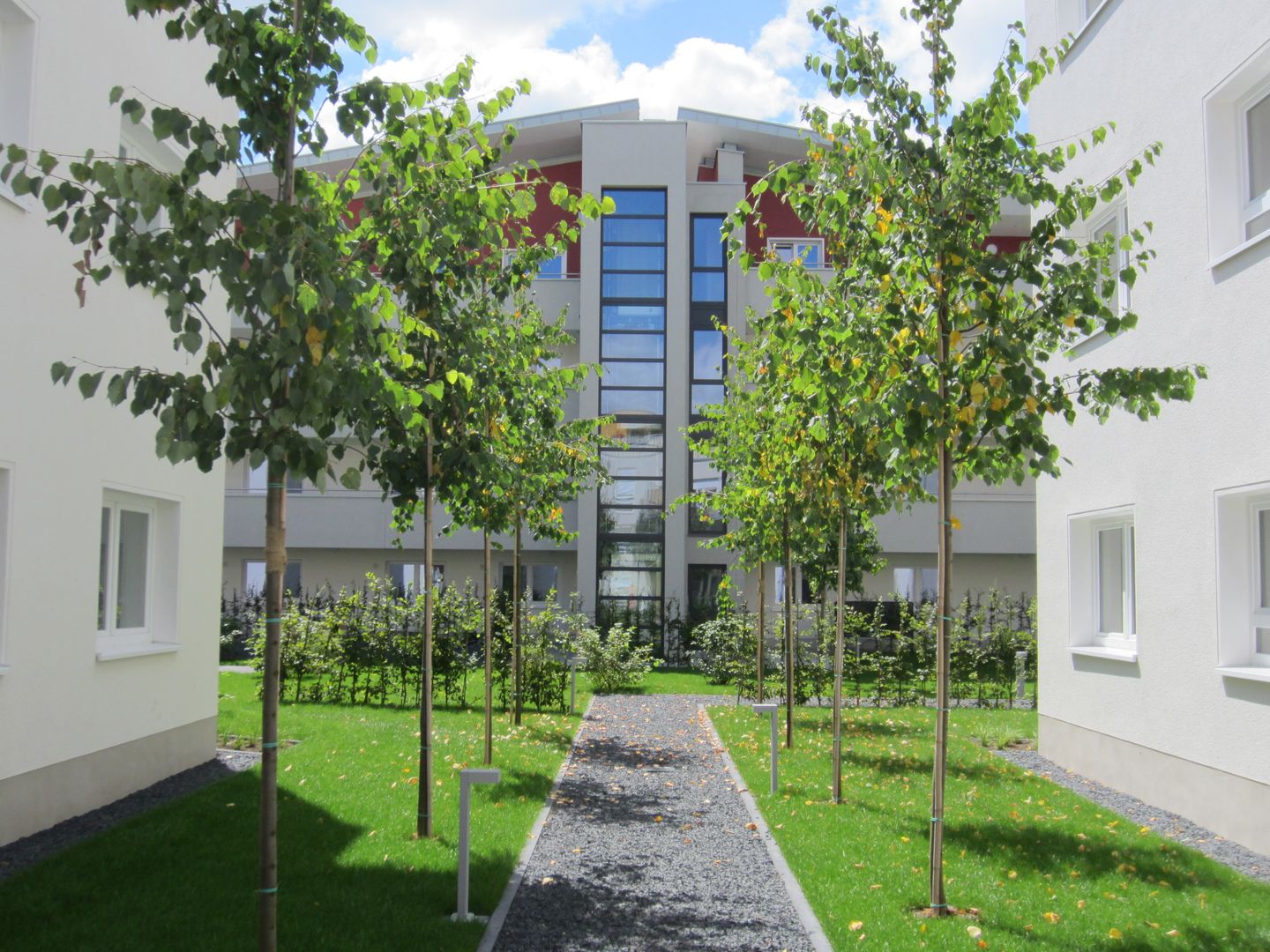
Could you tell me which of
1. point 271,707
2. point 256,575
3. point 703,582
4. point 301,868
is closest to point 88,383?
point 271,707

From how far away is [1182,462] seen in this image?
376 inches

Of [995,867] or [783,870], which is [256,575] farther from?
[995,867]

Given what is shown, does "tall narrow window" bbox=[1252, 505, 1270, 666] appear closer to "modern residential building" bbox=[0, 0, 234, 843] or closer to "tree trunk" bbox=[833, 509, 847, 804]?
"tree trunk" bbox=[833, 509, 847, 804]

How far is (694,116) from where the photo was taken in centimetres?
3022

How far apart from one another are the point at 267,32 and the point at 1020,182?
4174mm

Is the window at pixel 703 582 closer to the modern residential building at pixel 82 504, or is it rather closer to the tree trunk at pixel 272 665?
the modern residential building at pixel 82 504

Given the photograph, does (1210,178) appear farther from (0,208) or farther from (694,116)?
(694,116)

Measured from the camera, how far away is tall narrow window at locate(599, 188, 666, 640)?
1112 inches

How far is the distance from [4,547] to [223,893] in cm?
286

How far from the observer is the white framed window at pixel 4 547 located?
24.7 feet

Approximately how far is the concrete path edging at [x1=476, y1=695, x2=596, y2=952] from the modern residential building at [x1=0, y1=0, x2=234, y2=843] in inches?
136

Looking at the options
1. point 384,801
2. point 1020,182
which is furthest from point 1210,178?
point 384,801

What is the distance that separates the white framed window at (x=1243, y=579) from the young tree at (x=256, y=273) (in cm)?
701

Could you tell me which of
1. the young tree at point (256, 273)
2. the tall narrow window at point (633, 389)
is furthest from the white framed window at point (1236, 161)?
the tall narrow window at point (633, 389)
